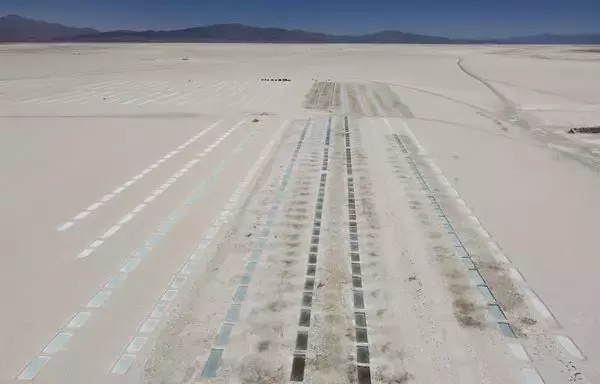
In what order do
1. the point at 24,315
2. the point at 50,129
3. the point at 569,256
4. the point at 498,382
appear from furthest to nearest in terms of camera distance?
1. the point at 50,129
2. the point at 569,256
3. the point at 24,315
4. the point at 498,382

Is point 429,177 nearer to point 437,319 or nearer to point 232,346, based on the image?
point 437,319

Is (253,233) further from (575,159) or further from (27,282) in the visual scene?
(575,159)

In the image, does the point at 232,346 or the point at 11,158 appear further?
the point at 11,158

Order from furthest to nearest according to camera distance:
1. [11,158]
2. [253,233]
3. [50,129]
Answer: [50,129] → [11,158] → [253,233]

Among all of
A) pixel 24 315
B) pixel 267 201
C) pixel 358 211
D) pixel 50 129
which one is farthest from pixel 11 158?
pixel 358 211

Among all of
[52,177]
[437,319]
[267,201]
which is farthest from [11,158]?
[437,319]

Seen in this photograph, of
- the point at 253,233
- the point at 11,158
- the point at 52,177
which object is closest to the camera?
the point at 253,233
